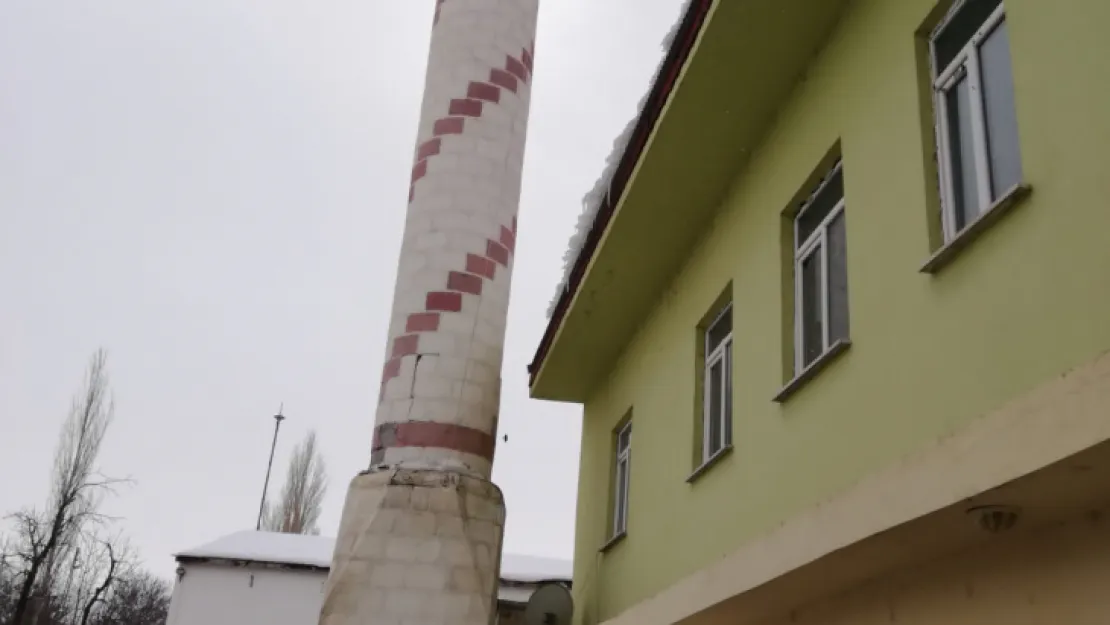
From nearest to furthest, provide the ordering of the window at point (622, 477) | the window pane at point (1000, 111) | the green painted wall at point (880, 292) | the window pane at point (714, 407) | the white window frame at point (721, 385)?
the green painted wall at point (880, 292)
the window pane at point (1000, 111)
the white window frame at point (721, 385)
the window pane at point (714, 407)
the window at point (622, 477)

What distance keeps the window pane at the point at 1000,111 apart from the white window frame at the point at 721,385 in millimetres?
3382

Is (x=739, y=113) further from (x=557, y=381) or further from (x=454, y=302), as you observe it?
(x=557, y=381)

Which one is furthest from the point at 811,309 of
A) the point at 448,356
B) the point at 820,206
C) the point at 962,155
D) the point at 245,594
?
the point at 245,594

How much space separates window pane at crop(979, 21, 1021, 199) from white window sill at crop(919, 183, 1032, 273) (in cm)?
24

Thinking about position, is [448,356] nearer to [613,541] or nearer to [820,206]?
[613,541]

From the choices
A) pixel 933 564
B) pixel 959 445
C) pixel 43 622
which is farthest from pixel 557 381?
pixel 43 622

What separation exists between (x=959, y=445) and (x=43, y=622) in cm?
3788

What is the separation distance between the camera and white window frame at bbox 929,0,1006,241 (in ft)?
16.3

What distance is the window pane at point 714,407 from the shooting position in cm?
845

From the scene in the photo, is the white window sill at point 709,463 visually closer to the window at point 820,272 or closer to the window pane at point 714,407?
the window pane at point 714,407

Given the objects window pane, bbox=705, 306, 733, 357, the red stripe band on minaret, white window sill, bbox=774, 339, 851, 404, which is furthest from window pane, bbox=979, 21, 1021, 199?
the red stripe band on minaret

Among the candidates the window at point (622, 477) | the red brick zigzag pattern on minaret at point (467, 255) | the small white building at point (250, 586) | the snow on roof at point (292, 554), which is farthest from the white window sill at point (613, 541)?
the small white building at point (250, 586)

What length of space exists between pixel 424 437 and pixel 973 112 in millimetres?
6964

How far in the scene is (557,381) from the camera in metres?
13.0
